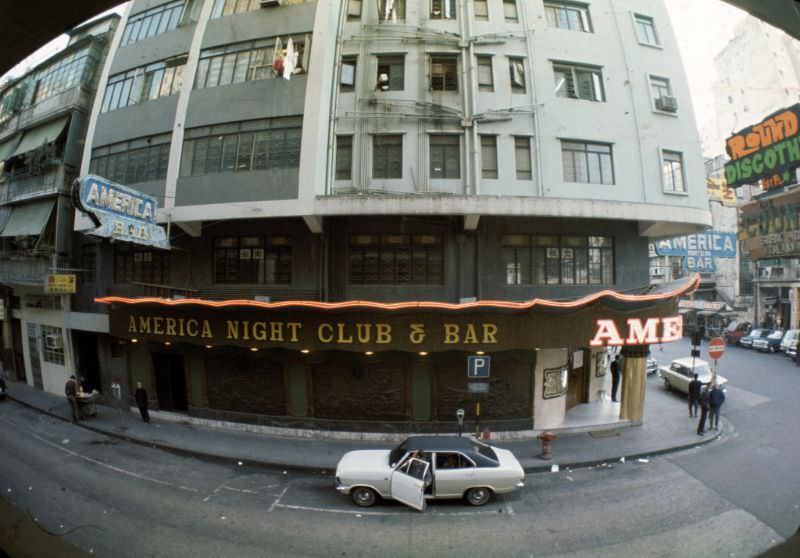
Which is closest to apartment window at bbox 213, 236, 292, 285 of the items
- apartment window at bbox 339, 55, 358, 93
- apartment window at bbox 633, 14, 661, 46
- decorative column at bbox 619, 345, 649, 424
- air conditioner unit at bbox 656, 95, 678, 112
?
apartment window at bbox 339, 55, 358, 93

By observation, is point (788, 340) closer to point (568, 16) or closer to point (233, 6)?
point (568, 16)

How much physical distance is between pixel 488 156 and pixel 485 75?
8.37 feet

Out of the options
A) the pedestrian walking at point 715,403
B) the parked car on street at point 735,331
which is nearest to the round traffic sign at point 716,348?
the pedestrian walking at point 715,403

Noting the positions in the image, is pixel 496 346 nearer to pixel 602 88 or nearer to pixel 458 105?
pixel 458 105

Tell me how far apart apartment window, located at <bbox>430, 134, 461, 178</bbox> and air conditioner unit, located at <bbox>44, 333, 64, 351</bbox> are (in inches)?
686

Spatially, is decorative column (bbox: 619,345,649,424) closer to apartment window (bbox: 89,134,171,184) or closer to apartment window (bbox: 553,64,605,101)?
apartment window (bbox: 553,64,605,101)

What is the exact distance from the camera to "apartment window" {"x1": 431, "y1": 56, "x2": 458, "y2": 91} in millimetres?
11047

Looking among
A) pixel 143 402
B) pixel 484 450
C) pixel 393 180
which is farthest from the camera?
pixel 143 402

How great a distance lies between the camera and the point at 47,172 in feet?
46.3

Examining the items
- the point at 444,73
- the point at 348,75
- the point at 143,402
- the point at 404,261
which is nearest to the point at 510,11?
the point at 444,73

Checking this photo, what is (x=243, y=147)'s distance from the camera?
35.3ft

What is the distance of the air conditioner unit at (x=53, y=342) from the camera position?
15583 millimetres

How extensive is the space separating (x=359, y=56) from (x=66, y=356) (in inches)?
670

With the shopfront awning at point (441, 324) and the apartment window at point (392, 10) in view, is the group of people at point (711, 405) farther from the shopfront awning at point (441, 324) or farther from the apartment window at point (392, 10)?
the apartment window at point (392, 10)
